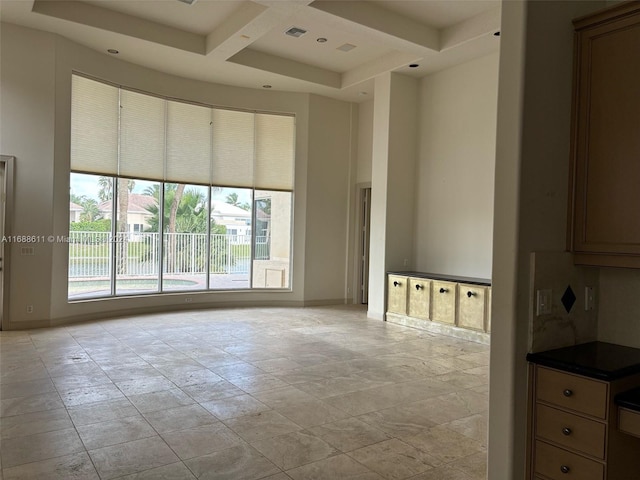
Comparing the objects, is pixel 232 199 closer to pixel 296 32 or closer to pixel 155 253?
pixel 155 253

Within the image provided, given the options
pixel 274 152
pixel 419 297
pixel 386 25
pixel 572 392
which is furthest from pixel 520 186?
pixel 274 152

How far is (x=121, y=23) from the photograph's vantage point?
21.5 ft

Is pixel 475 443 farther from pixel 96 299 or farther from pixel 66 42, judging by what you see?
pixel 66 42

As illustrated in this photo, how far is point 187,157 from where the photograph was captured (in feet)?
28.0

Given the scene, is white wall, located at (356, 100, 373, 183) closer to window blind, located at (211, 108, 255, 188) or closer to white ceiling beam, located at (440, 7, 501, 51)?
window blind, located at (211, 108, 255, 188)

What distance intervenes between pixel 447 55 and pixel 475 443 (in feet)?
18.8

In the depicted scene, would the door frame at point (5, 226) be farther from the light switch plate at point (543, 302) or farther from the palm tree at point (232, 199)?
the light switch plate at point (543, 302)

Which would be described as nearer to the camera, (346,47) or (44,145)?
(44,145)

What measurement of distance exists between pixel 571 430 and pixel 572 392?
0.17 metres

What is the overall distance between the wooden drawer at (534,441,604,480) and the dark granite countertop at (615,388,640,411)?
29 cm

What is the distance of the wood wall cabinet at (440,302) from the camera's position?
21.5 ft

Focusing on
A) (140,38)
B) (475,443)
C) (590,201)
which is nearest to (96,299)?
(140,38)

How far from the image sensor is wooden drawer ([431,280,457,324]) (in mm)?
6930

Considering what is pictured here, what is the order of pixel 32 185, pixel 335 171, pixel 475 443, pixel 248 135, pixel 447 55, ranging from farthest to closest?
pixel 335 171
pixel 248 135
pixel 447 55
pixel 32 185
pixel 475 443
